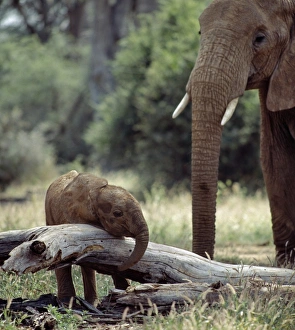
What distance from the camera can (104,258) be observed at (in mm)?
4848

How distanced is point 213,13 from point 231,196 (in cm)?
695

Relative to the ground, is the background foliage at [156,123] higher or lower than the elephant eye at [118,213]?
higher

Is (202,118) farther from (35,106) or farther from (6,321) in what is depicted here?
(35,106)

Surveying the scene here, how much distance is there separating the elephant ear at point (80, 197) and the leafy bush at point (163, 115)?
Answer: 28.4 feet

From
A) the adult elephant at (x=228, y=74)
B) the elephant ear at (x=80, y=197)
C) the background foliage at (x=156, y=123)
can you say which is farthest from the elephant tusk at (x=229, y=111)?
the background foliage at (x=156, y=123)

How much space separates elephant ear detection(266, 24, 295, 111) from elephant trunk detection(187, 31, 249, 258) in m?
0.31

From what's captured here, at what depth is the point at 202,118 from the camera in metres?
5.95

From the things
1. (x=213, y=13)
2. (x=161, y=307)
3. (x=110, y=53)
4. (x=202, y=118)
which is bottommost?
(x=161, y=307)

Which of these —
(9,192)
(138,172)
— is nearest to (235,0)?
(138,172)

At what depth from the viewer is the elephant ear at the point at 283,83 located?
637 centimetres

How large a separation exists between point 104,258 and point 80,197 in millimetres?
440

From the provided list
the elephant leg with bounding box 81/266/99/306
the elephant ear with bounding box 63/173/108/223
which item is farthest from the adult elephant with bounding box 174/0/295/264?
the elephant ear with bounding box 63/173/108/223

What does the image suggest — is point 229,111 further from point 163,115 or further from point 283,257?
point 163,115

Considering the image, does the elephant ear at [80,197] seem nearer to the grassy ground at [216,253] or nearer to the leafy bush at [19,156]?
the grassy ground at [216,253]
